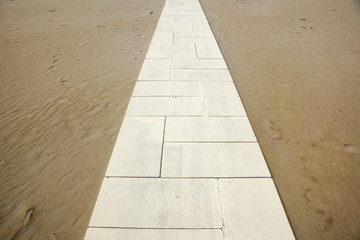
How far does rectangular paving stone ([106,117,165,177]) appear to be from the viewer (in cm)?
245

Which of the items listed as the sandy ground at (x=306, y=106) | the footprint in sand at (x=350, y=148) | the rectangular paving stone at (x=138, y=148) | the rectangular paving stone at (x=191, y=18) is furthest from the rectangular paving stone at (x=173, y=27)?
the footprint in sand at (x=350, y=148)

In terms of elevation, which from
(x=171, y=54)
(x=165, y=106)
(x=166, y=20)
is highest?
(x=166, y=20)

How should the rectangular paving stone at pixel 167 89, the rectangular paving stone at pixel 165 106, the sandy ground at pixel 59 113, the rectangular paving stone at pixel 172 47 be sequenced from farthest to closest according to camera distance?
the rectangular paving stone at pixel 172 47
the rectangular paving stone at pixel 167 89
the rectangular paving stone at pixel 165 106
the sandy ground at pixel 59 113

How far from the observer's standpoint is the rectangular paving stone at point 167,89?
3.73 metres

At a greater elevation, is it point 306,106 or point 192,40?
point 192,40

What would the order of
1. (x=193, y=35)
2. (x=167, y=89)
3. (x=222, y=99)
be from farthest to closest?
(x=193, y=35) < (x=167, y=89) < (x=222, y=99)

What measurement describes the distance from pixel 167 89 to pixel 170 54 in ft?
5.49

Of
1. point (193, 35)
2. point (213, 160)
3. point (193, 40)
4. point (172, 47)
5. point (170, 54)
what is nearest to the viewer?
point (213, 160)

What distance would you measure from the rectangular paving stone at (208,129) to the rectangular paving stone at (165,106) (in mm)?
175

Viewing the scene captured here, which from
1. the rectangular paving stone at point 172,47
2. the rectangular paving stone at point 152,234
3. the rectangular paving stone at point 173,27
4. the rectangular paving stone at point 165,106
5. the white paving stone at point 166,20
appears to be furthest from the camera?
the white paving stone at point 166,20

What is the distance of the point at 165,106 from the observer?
345cm

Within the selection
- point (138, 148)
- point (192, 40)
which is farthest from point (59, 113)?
point (192, 40)

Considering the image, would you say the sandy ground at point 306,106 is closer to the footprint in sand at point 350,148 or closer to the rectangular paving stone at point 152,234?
the footprint in sand at point 350,148

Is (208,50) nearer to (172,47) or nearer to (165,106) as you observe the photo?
(172,47)
